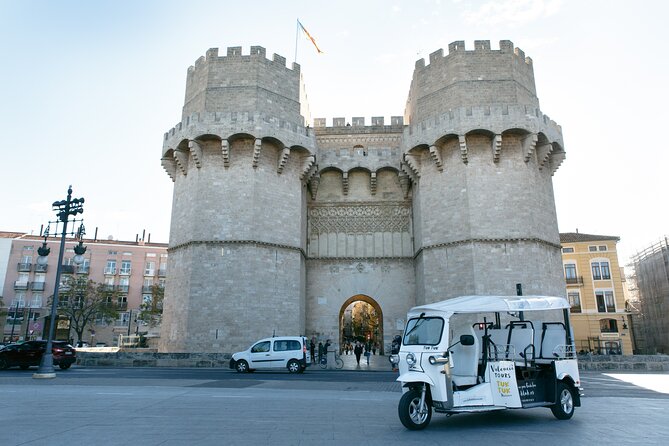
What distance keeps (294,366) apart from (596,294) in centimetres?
2881

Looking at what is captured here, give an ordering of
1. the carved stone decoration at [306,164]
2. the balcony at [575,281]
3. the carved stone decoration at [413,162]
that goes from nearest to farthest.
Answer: the carved stone decoration at [413,162], the carved stone decoration at [306,164], the balcony at [575,281]

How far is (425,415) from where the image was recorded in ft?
21.4

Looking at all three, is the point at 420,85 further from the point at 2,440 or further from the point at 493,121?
the point at 2,440

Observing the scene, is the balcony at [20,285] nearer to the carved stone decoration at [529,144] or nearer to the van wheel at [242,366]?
the van wheel at [242,366]

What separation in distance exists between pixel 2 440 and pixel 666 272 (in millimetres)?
39625

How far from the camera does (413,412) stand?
6484 millimetres

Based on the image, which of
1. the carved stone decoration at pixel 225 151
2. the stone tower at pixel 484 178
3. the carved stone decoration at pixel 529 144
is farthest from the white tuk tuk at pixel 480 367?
the carved stone decoration at pixel 225 151

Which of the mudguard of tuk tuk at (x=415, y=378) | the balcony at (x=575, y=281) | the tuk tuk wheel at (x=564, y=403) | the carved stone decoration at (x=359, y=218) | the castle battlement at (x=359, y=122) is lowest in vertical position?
the tuk tuk wheel at (x=564, y=403)

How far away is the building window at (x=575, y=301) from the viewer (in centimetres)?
3591

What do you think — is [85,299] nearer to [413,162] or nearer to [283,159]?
[283,159]

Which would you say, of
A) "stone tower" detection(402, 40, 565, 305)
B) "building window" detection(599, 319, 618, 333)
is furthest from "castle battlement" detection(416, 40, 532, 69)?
"building window" detection(599, 319, 618, 333)

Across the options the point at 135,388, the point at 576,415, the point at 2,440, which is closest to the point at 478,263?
the point at 576,415

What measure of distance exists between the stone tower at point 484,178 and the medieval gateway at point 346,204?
70 millimetres

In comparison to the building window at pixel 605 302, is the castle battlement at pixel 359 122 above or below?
above
